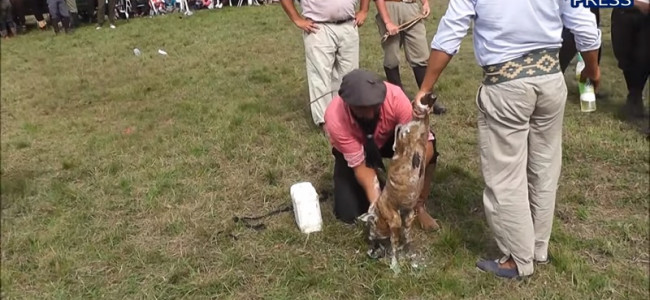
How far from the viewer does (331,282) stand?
3117 millimetres

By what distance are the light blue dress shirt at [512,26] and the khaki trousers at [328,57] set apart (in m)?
2.10

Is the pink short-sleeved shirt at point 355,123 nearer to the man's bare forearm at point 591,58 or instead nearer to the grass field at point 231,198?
the grass field at point 231,198

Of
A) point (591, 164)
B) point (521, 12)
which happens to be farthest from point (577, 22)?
point (591, 164)

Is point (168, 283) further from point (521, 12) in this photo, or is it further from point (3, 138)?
point (3, 138)

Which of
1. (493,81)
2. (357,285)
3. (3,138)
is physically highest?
(493,81)

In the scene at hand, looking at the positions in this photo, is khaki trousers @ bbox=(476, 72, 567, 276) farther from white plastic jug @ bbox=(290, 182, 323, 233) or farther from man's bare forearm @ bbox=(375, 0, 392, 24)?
man's bare forearm @ bbox=(375, 0, 392, 24)

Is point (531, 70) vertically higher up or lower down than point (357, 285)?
higher up

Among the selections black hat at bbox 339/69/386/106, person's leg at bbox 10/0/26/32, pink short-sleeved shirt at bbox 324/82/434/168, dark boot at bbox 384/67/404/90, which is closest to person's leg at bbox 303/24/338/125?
dark boot at bbox 384/67/404/90

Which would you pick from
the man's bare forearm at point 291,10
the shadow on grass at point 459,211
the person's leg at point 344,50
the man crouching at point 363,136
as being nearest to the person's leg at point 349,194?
the man crouching at point 363,136

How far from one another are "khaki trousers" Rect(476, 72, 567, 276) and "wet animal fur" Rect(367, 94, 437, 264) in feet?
0.90

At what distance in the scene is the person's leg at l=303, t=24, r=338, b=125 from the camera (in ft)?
15.6

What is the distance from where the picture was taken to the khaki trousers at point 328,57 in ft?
15.6

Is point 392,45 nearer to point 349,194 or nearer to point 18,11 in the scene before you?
point 349,194

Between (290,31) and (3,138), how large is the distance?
615 centimetres
